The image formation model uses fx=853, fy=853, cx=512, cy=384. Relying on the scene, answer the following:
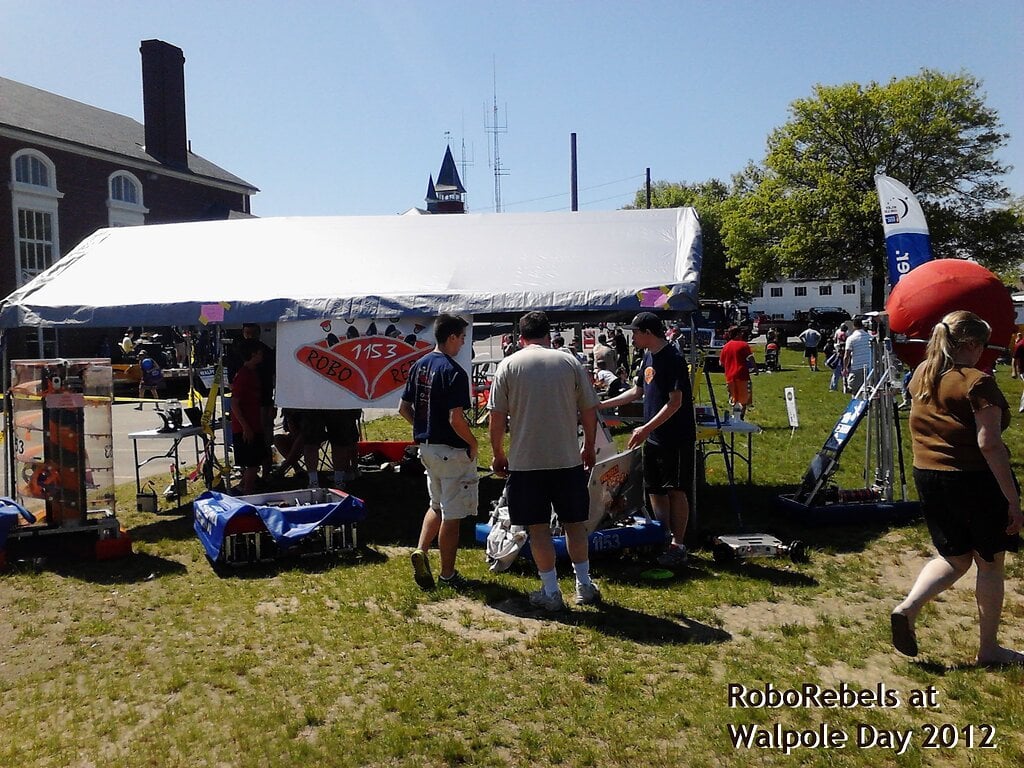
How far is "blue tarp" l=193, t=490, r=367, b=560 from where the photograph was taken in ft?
21.0

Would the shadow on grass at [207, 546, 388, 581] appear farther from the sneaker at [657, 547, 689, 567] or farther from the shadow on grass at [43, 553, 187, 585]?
the sneaker at [657, 547, 689, 567]

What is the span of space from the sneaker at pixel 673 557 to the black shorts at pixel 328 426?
4.24 m

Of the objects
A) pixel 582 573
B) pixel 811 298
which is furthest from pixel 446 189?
pixel 582 573

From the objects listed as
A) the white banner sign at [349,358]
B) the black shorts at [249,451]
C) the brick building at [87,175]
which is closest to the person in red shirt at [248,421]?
the black shorts at [249,451]

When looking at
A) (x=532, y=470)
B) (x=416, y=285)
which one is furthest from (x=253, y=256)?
(x=532, y=470)

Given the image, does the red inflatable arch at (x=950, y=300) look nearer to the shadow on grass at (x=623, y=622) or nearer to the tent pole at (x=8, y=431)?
the shadow on grass at (x=623, y=622)

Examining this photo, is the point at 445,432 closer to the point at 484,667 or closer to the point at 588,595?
the point at 588,595

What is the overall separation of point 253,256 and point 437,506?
4.48 metres

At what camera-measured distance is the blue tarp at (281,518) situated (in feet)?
21.0

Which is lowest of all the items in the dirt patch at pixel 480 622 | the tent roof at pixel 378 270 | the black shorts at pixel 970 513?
the dirt patch at pixel 480 622

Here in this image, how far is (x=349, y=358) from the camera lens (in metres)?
7.78

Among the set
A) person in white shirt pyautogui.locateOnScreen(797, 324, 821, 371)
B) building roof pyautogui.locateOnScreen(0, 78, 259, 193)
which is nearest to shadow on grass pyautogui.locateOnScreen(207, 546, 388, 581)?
person in white shirt pyautogui.locateOnScreen(797, 324, 821, 371)

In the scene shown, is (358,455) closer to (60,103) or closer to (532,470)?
(532,470)

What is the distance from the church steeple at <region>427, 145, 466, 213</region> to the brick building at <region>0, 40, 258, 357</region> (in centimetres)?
2437
